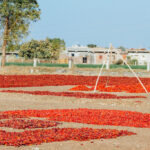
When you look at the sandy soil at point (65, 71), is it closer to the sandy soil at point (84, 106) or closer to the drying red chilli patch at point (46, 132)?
the sandy soil at point (84, 106)

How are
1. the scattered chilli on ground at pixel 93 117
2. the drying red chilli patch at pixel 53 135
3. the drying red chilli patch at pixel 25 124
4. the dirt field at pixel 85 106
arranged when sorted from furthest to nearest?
the scattered chilli on ground at pixel 93 117
the drying red chilli patch at pixel 25 124
the drying red chilli patch at pixel 53 135
the dirt field at pixel 85 106

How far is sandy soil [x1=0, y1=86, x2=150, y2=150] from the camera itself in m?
10.6

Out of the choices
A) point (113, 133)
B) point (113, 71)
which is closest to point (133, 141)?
point (113, 133)

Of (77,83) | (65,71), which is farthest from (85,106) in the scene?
(65,71)

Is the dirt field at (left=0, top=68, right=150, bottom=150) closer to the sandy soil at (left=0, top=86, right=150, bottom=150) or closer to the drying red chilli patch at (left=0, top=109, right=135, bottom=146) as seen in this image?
the sandy soil at (left=0, top=86, right=150, bottom=150)

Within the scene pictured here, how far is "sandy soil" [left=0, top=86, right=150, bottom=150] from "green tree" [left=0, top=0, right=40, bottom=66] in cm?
3031

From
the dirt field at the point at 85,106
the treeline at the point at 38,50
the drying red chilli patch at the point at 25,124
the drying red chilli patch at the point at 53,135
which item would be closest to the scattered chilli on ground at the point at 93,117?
the dirt field at the point at 85,106

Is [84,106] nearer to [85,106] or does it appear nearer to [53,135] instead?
[85,106]

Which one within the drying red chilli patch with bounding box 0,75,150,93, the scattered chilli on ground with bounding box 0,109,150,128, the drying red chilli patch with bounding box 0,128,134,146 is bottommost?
the drying red chilli patch with bounding box 0,75,150,93

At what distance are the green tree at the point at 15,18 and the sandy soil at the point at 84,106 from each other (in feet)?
99.4

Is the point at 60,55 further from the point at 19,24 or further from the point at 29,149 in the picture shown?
the point at 29,149

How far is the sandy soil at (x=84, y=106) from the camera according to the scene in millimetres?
10609

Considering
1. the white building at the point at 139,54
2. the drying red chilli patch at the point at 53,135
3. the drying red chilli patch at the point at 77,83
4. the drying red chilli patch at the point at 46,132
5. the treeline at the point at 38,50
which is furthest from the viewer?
the white building at the point at 139,54

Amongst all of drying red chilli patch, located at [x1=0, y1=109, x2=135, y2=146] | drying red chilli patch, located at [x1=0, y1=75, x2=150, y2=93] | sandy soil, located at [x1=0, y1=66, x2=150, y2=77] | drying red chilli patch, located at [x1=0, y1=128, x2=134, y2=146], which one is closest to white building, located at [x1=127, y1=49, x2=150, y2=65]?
sandy soil, located at [x1=0, y1=66, x2=150, y2=77]
